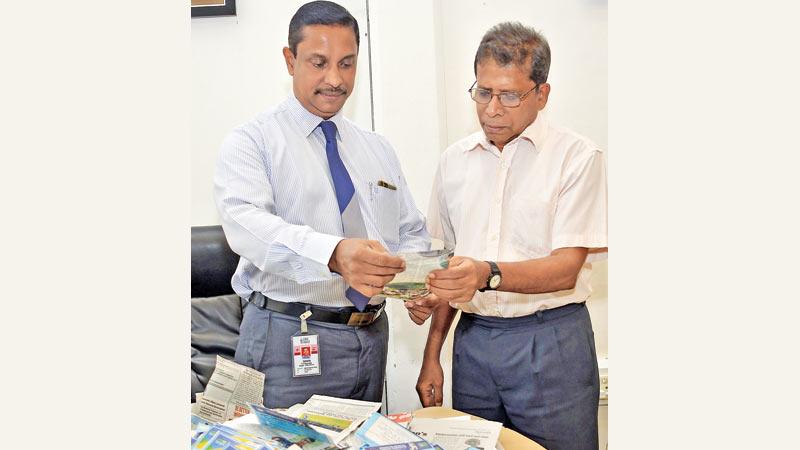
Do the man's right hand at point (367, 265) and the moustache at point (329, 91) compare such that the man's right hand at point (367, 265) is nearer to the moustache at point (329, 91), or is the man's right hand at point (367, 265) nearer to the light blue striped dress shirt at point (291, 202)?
the light blue striped dress shirt at point (291, 202)

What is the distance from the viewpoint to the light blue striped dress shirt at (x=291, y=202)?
79.0 inches

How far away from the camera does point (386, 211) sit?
2.49m

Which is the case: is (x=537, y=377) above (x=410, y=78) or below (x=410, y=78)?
below

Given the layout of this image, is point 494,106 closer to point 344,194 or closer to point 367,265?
point 344,194

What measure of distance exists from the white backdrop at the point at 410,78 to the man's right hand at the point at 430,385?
3.96ft

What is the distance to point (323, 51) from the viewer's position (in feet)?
7.40

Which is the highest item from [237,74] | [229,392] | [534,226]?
[237,74]

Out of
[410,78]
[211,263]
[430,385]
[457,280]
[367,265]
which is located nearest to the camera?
[367,265]

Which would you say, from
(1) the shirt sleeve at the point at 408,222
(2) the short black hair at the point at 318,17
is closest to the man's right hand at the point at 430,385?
(1) the shirt sleeve at the point at 408,222

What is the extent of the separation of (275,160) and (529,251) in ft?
2.74

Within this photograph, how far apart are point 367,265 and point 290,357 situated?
0.46 meters

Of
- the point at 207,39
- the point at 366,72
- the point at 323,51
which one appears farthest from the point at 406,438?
the point at 207,39

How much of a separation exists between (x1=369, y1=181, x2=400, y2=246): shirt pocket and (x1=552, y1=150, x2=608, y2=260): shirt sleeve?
55cm

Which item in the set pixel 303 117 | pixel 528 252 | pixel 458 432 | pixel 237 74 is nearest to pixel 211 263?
pixel 237 74
